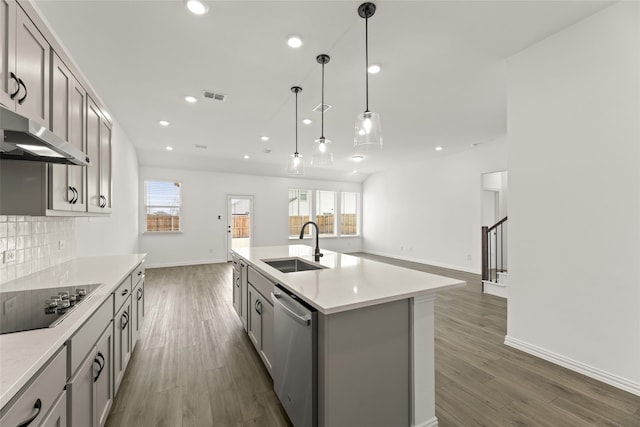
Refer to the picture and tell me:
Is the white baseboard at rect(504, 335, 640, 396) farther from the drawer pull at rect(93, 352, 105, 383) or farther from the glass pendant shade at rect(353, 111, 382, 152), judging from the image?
the drawer pull at rect(93, 352, 105, 383)

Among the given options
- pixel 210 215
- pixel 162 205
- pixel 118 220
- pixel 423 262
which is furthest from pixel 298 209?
pixel 118 220

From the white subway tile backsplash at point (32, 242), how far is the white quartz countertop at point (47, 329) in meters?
0.07

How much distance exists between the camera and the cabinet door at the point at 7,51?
1141 mm

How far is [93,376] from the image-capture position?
4.49 ft

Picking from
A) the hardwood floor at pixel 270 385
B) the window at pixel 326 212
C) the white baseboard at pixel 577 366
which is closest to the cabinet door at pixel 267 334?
the hardwood floor at pixel 270 385

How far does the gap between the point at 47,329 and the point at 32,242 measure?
4.59ft

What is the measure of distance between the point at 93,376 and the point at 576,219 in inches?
138

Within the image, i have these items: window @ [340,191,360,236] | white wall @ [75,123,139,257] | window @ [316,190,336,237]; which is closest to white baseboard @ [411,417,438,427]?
white wall @ [75,123,139,257]

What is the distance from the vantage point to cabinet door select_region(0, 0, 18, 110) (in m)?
1.14

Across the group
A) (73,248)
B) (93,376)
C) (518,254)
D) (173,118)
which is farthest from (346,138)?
(93,376)

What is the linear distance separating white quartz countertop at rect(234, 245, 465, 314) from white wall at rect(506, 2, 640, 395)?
4.38 ft

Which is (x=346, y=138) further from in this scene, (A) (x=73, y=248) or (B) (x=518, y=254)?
(A) (x=73, y=248)

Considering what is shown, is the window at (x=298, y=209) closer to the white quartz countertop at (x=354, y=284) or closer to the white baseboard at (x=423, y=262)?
the white baseboard at (x=423, y=262)

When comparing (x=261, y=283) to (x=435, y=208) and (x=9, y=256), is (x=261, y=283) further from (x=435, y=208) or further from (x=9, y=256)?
(x=435, y=208)
